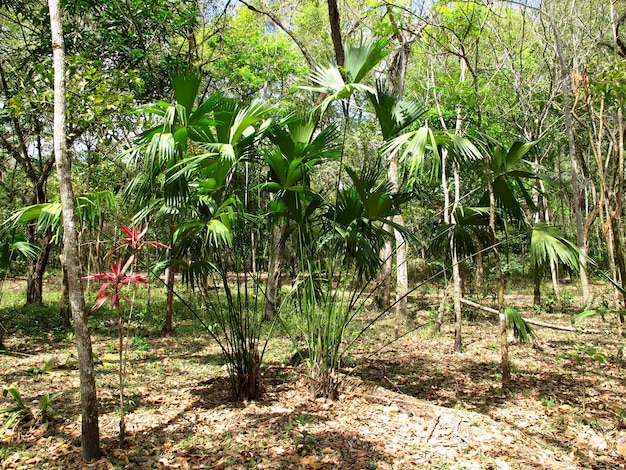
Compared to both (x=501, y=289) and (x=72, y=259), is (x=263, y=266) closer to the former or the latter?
(x=72, y=259)

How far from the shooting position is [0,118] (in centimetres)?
759

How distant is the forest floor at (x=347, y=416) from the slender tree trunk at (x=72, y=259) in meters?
0.35

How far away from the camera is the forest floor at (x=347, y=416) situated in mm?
3061

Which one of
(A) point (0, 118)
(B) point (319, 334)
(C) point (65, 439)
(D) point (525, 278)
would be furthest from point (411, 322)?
(D) point (525, 278)

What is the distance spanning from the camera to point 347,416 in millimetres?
3729

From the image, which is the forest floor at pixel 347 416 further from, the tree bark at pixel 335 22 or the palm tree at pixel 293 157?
the tree bark at pixel 335 22

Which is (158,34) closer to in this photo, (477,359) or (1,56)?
(1,56)

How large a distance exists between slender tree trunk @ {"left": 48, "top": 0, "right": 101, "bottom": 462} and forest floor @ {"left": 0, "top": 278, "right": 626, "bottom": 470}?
35 cm

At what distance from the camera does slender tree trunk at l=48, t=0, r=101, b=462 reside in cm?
262

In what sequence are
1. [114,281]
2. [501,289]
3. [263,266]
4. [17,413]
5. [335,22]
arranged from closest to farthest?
1. [114,281]
2. [17,413]
3. [501,289]
4. [263,266]
5. [335,22]

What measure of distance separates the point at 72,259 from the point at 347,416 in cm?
243

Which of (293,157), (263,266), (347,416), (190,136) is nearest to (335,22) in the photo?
(293,157)

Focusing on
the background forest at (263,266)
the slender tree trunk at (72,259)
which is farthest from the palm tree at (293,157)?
the slender tree trunk at (72,259)

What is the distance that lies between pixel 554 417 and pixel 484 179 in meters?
2.38
